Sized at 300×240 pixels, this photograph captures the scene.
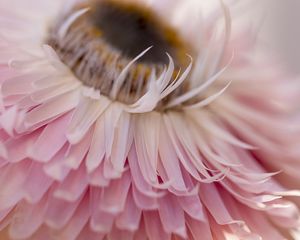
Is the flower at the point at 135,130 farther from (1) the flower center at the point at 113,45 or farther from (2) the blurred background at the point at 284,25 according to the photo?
(2) the blurred background at the point at 284,25

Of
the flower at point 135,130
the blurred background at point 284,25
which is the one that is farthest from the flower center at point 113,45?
the blurred background at point 284,25

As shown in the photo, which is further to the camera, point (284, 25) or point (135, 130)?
point (284, 25)

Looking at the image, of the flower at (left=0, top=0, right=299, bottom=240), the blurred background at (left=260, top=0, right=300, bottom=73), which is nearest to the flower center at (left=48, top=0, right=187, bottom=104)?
the flower at (left=0, top=0, right=299, bottom=240)

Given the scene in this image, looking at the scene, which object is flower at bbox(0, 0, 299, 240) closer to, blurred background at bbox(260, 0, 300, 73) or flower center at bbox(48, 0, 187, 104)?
flower center at bbox(48, 0, 187, 104)

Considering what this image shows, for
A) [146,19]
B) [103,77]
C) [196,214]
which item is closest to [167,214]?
[196,214]

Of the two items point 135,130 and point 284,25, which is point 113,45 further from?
point 284,25

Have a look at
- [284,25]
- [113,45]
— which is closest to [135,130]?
[113,45]
